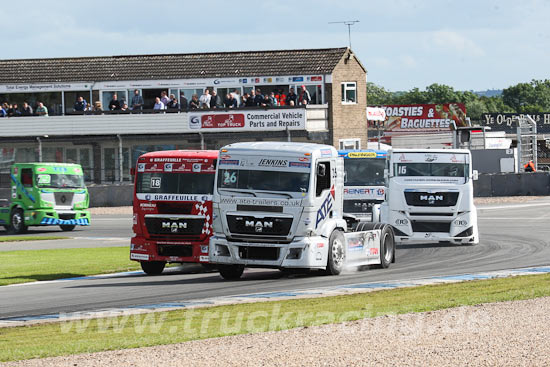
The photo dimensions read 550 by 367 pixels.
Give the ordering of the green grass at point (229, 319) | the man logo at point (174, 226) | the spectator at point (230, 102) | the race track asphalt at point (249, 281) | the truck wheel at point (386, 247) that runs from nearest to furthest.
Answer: the green grass at point (229, 319), the race track asphalt at point (249, 281), the man logo at point (174, 226), the truck wheel at point (386, 247), the spectator at point (230, 102)

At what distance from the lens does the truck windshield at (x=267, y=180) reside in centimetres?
1778

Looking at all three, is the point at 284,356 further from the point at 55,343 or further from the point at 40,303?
the point at 40,303

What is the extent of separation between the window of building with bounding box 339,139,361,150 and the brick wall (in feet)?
0.75

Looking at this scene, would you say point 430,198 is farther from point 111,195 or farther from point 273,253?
point 111,195

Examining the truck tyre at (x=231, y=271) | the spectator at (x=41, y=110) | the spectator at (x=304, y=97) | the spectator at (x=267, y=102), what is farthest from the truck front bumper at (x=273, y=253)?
the spectator at (x=41, y=110)

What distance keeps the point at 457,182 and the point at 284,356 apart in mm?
14829

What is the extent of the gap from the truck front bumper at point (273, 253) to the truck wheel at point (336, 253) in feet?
0.52

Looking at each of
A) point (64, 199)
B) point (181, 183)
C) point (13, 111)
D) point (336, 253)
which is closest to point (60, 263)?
point (181, 183)

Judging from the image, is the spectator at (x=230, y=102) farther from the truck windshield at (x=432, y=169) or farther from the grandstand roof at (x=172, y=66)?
the truck windshield at (x=432, y=169)

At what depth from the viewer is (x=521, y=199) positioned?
42469 mm

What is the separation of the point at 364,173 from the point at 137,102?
929 inches

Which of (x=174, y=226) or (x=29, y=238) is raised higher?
(x=174, y=226)

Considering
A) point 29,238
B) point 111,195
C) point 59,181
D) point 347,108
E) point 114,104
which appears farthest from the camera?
point 347,108

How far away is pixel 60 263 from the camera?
75.4 feet
